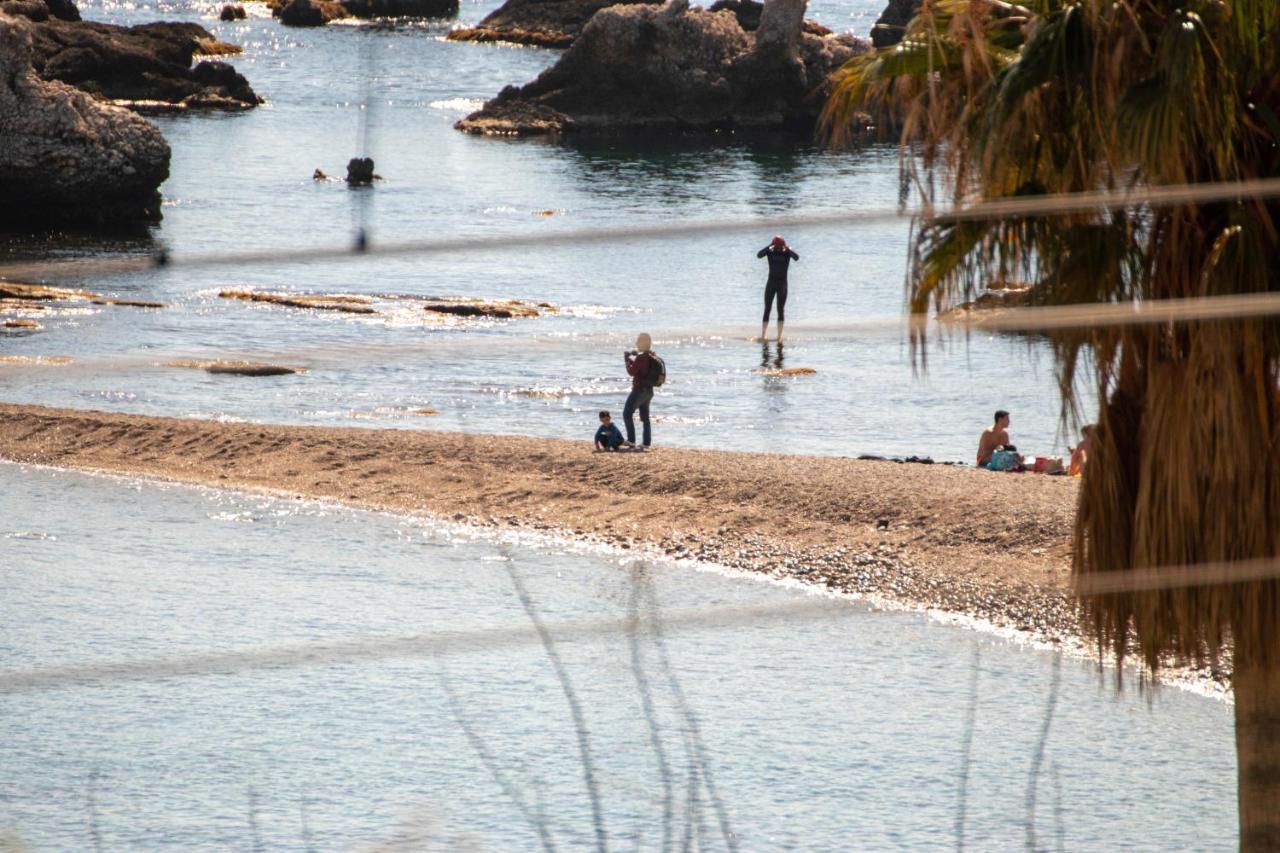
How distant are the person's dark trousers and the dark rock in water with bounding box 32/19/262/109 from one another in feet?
195

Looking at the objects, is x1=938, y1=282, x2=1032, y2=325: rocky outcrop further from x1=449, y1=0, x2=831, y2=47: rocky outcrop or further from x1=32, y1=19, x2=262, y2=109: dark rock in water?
x1=449, y1=0, x2=831, y2=47: rocky outcrop

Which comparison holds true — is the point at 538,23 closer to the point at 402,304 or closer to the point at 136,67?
the point at 136,67

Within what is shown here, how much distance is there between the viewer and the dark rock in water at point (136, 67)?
255 ft

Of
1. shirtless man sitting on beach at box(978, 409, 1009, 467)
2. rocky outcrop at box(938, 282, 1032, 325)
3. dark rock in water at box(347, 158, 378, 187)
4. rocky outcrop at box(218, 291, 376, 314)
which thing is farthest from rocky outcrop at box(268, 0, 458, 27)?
rocky outcrop at box(938, 282, 1032, 325)

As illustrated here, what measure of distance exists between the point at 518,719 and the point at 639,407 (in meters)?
8.29

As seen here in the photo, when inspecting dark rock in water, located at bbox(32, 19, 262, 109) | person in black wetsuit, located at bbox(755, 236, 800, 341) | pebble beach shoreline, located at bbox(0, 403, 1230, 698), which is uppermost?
dark rock in water, located at bbox(32, 19, 262, 109)

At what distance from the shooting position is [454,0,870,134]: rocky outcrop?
76000mm

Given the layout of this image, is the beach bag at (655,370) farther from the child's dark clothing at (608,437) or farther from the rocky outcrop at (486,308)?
the rocky outcrop at (486,308)

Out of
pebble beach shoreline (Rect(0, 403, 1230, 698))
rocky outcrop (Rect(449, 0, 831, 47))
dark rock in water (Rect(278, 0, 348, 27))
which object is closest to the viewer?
pebble beach shoreline (Rect(0, 403, 1230, 698))

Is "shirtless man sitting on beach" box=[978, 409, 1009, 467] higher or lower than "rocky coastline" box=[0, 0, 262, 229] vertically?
lower

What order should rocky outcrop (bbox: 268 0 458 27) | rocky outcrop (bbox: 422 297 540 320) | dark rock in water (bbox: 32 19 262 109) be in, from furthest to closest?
rocky outcrop (bbox: 268 0 458 27) < dark rock in water (bbox: 32 19 262 109) < rocky outcrop (bbox: 422 297 540 320)

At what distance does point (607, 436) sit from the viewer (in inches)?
866

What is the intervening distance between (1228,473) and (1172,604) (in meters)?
0.74

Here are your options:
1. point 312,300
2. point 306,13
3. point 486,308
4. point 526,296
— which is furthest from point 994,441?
point 306,13
